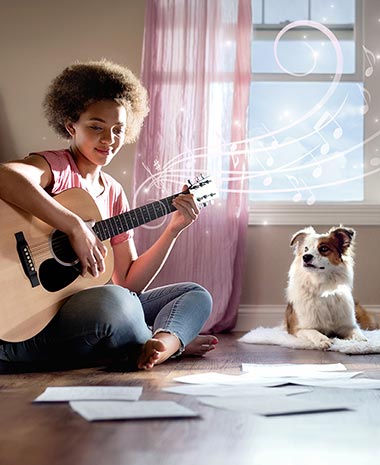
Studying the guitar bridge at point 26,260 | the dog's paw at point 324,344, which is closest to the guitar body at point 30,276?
the guitar bridge at point 26,260

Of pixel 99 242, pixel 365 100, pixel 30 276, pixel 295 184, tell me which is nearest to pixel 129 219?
pixel 99 242

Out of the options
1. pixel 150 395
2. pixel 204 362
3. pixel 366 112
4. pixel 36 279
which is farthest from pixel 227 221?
pixel 150 395

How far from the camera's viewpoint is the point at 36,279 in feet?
6.52

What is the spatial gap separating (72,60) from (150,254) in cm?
172

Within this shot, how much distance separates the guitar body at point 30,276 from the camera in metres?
1.94

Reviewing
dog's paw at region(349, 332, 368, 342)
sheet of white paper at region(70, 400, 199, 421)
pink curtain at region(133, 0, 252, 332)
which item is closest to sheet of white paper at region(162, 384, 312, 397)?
sheet of white paper at region(70, 400, 199, 421)

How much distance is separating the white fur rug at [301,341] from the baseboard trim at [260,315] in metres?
0.34

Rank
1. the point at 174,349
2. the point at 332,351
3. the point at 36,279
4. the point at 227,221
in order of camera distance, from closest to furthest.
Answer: the point at 36,279
the point at 174,349
the point at 332,351
the point at 227,221

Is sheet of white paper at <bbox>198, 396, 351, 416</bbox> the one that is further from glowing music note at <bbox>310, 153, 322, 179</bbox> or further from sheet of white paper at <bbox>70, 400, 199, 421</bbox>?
glowing music note at <bbox>310, 153, 322, 179</bbox>

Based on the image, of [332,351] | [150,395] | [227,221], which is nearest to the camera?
[150,395]

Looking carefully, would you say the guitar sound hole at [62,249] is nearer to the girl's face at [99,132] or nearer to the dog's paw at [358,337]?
the girl's face at [99,132]

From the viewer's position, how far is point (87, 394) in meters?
1.53

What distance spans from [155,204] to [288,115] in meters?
1.73

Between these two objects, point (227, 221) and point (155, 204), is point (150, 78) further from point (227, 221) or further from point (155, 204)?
point (155, 204)
